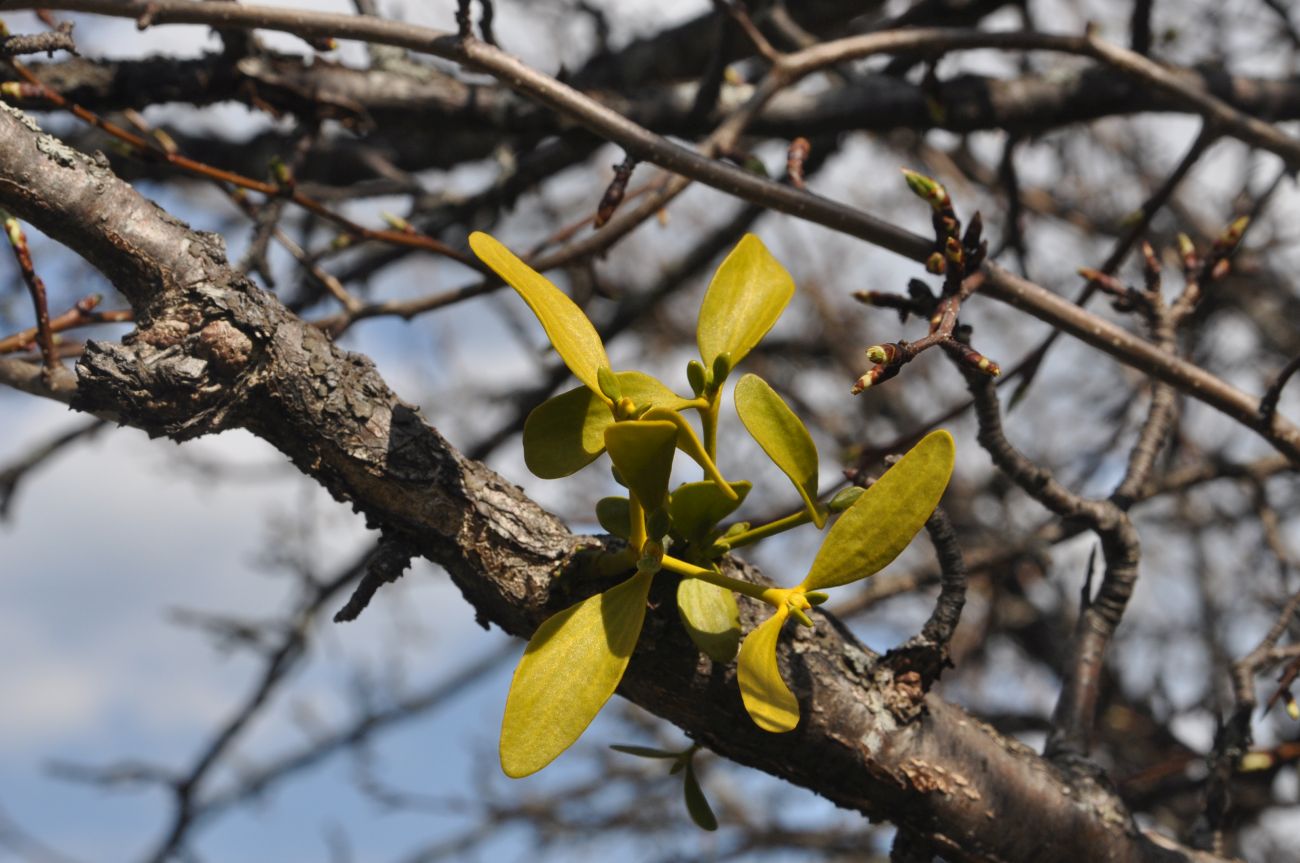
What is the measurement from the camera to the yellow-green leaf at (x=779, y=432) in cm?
90

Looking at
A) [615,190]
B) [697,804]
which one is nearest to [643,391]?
[697,804]

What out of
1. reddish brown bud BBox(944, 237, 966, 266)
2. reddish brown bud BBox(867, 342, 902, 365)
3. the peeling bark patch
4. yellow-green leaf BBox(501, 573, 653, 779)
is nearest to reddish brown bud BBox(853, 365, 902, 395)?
reddish brown bud BBox(867, 342, 902, 365)

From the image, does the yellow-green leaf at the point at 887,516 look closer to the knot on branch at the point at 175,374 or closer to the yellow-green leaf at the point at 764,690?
the yellow-green leaf at the point at 764,690

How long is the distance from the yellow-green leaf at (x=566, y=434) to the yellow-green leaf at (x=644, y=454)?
0.07 m

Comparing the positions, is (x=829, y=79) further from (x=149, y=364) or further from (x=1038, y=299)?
(x=149, y=364)

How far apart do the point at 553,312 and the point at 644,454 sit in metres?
0.14

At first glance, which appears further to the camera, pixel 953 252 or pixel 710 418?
pixel 953 252

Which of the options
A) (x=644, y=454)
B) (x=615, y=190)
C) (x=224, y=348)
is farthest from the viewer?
(x=615, y=190)

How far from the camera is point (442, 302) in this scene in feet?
5.61

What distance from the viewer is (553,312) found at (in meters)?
0.85

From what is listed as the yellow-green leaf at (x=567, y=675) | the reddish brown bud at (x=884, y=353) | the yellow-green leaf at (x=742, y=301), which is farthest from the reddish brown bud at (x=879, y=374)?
the yellow-green leaf at (x=567, y=675)

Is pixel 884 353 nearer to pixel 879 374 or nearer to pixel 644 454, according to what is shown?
pixel 879 374

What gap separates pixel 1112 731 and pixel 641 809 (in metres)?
1.64

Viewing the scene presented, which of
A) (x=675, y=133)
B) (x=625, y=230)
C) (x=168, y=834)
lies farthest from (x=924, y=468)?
(x=168, y=834)
